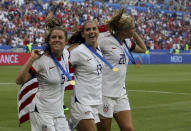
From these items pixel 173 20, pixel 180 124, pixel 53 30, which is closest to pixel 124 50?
pixel 53 30

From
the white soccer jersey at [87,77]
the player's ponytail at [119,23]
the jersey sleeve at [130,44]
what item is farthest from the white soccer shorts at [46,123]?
the jersey sleeve at [130,44]

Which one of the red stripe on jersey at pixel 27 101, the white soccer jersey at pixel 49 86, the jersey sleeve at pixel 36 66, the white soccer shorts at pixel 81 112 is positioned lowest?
the white soccer shorts at pixel 81 112

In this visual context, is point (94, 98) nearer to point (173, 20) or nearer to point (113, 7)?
point (113, 7)

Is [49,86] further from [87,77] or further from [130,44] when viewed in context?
A: [130,44]

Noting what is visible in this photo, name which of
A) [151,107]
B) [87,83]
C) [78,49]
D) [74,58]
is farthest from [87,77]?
[151,107]

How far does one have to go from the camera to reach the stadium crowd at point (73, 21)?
38500mm

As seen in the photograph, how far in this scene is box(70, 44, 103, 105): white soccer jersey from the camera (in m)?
6.22

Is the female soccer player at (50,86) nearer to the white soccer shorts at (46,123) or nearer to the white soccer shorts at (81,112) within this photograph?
the white soccer shorts at (46,123)

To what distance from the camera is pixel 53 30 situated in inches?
221

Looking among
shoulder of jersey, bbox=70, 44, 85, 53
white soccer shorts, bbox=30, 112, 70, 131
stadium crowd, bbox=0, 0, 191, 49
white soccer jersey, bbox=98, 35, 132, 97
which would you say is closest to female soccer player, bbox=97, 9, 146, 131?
white soccer jersey, bbox=98, 35, 132, 97

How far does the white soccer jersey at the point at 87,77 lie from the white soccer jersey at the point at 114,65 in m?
0.64

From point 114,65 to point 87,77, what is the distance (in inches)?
34.4

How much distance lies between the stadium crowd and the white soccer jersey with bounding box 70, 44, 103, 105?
22.1 meters

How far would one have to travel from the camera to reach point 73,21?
44.3 meters
